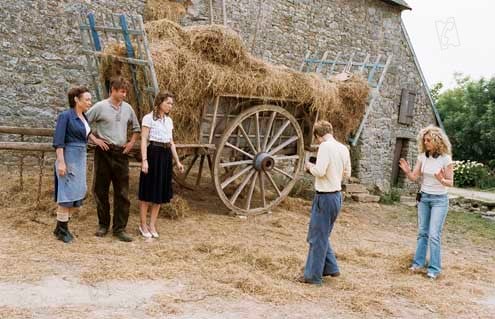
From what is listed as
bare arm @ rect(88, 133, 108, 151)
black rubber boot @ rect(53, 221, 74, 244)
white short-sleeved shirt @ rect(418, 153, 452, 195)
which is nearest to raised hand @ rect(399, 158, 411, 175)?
white short-sleeved shirt @ rect(418, 153, 452, 195)

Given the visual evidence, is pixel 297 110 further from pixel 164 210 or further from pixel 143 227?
pixel 143 227

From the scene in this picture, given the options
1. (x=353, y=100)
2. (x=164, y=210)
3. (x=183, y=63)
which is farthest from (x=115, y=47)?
(x=353, y=100)

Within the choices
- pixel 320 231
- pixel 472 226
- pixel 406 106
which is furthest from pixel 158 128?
pixel 406 106

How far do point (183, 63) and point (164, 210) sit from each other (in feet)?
6.47

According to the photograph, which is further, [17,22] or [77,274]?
[17,22]

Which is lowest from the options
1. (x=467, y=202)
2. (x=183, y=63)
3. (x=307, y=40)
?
(x=467, y=202)

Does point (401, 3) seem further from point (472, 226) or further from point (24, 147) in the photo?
point (24, 147)

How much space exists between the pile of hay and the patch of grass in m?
3.84

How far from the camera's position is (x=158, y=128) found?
5992mm

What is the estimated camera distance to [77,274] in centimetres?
466

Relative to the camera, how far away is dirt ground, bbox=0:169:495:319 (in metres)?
4.15

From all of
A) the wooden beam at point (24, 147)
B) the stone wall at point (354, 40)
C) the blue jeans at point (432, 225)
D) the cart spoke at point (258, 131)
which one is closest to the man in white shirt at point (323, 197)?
the blue jeans at point (432, 225)

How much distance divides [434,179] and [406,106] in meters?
11.3

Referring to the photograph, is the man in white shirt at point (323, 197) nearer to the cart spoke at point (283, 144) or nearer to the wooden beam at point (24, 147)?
the cart spoke at point (283, 144)
